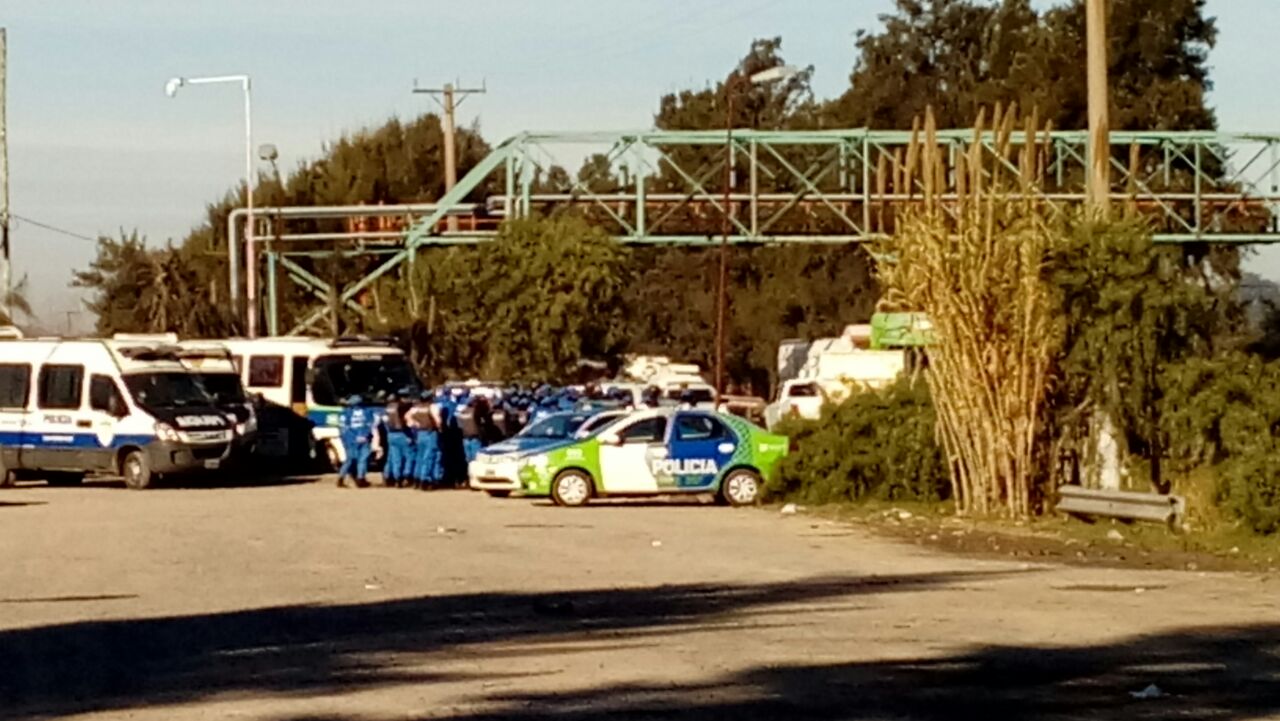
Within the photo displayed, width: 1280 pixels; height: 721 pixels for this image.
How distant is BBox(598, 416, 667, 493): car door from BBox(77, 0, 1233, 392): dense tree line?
20.3m

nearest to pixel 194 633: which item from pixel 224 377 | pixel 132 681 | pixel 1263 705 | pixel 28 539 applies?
pixel 132 681

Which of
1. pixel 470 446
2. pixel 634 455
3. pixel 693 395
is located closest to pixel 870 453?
pixel 634 455

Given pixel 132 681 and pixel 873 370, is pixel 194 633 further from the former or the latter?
pixel 873 370

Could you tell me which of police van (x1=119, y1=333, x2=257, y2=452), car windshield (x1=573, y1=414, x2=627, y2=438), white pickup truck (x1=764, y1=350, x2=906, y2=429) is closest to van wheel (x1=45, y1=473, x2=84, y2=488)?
police van (x1=119, y1=333, x2=257, y2=452)

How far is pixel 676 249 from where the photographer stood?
252 ft

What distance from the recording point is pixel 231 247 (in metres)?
59.1

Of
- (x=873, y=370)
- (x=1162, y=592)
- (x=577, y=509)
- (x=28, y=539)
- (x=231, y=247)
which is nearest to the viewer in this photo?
(x=1162, y=592)

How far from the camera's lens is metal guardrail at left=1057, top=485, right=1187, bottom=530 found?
24.3m

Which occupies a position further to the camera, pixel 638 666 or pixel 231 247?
pixel 231 247

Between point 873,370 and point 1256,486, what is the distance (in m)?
20.7

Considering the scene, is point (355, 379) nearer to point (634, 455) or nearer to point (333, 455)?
point (333, 455)

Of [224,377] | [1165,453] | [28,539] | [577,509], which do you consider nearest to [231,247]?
[224,377]

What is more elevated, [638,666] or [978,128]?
[978,128]

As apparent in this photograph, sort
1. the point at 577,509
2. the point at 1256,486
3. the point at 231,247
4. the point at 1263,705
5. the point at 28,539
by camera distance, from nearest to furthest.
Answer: the point at 1263,705, the point at 1256,486, the point at 28,539, the point at 577,509, the point at 231,247
